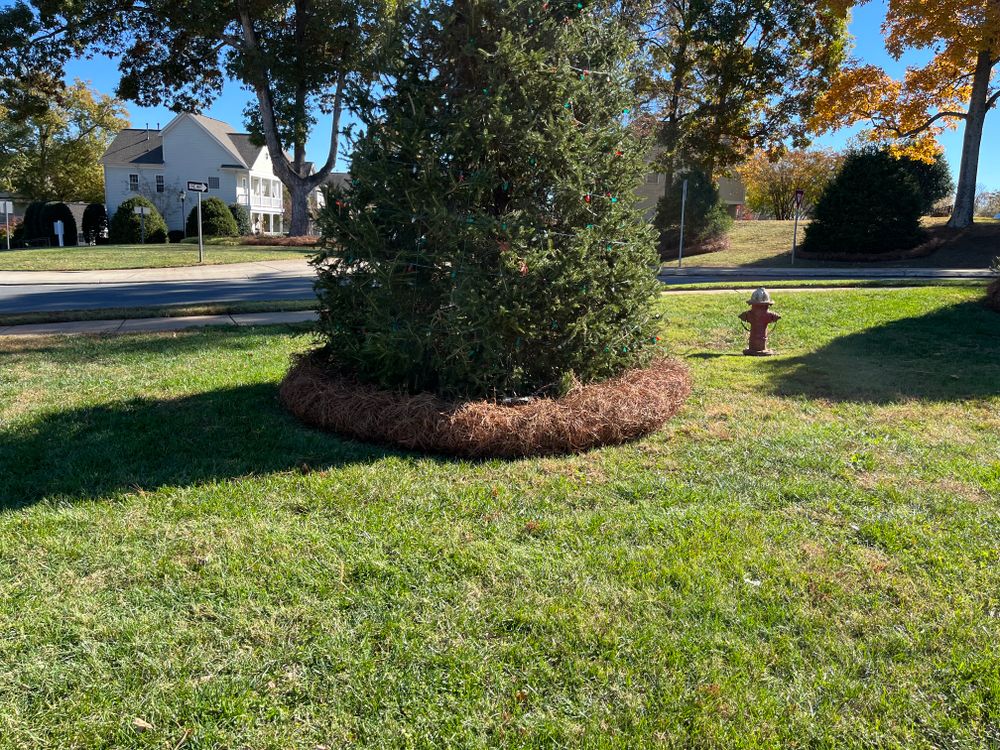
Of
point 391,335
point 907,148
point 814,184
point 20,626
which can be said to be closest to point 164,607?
point 20,626

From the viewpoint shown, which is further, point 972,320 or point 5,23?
point 5,23

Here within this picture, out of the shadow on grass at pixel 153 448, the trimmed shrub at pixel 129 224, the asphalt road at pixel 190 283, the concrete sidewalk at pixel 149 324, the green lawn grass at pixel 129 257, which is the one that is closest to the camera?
the shadow on grass at pixel 153 448

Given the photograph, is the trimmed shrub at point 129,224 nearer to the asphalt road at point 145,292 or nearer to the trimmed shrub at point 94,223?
the trimmed shrub at point 94,223

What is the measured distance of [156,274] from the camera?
19562 millimetres

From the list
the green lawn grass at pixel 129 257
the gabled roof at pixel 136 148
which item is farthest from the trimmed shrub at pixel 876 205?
the gabled roof at pixel 136 148

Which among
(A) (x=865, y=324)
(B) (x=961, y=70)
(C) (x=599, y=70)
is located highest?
(B) (x=961, y=70)

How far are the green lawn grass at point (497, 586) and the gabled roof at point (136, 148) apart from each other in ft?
163

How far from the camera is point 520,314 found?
4590 millimetres

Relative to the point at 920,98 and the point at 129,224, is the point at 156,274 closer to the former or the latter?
the point at 129,224

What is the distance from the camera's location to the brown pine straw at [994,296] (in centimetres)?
984

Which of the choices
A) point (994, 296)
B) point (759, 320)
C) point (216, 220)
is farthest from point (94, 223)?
point (994, 296)

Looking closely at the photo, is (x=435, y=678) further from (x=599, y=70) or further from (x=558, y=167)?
(x=599, y=70)

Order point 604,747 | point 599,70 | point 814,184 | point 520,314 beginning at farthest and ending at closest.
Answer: point 814,184 → point 599,70 → point 520,314 → point 604,747

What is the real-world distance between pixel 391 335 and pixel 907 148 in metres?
28.3
